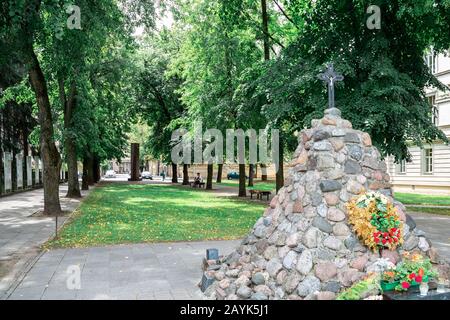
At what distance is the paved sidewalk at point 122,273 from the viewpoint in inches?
287

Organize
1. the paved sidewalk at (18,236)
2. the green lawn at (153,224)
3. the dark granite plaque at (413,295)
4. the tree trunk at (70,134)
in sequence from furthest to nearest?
the tree trunk at (70,134)
the green lawn at (153,224)
the paved sidewalk at (18,236)
the dark granite plaque at (413,295)

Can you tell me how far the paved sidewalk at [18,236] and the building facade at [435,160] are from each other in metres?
28.2

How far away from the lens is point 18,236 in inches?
532

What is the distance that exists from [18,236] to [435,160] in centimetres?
3313

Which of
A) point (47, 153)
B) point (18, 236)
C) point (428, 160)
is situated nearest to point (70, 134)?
point (47, 153)

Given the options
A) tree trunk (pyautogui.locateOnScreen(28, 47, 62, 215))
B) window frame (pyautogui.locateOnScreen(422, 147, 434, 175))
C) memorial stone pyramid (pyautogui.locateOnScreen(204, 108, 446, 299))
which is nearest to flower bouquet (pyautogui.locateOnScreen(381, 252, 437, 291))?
memorial stone pyramid (pyautogui.locateOnScreen(204, 108, 446, 299))

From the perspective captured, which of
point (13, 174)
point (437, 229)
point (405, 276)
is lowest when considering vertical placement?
point (437, 229)

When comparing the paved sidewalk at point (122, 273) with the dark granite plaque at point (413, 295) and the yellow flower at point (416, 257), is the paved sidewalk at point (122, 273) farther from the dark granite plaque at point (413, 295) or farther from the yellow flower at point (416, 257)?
the yellow flower at point (416, 257)

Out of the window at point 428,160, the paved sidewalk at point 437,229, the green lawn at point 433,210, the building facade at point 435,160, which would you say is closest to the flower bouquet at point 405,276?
the paved sidewalk at point 437,229

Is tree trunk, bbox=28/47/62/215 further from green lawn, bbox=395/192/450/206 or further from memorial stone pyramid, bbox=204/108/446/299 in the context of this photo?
green lawn, bbox=395/192/450/206

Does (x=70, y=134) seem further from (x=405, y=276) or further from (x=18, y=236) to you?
(x=405, y=276)

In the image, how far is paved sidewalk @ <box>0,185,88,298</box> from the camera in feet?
30.6

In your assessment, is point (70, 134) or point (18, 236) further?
point (70, 134)
